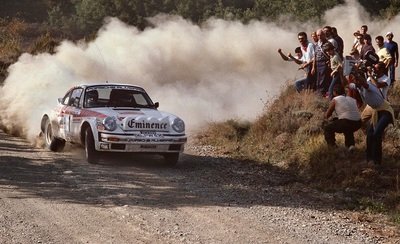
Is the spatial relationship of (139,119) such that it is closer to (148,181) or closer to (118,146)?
(118,146)

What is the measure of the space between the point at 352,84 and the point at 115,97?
4.68 metres

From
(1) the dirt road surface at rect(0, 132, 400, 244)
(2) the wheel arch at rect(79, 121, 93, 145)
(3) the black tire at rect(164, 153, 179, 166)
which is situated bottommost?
(1) the dirt road surface at rect(0, 132, 400, 244)

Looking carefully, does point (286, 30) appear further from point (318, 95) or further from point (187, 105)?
point (318, 95)

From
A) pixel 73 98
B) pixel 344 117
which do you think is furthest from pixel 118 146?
pixel 344 117

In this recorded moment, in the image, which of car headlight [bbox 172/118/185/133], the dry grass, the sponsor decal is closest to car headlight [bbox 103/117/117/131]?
the sponsor decal

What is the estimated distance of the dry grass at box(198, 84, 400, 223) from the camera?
9.73 m

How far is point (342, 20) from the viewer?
930 inches

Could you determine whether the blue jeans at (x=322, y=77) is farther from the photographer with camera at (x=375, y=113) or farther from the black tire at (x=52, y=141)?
the black tire at (x=52, y=141)

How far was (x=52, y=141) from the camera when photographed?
42.9 ft

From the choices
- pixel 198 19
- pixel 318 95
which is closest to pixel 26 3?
pixel 198 19

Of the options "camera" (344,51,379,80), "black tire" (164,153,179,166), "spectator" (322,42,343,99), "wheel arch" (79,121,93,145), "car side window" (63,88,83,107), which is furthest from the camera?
"car side window" (63,88,83,107)

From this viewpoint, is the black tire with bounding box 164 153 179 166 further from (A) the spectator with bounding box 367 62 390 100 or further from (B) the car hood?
(A) the spectator with bounding box 367 62 390 100

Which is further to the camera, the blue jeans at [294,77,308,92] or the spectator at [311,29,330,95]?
the blue jeans at [294,77,308,92]

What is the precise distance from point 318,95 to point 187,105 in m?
4.53
